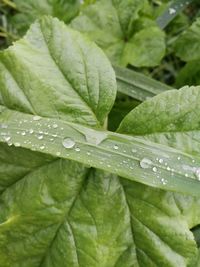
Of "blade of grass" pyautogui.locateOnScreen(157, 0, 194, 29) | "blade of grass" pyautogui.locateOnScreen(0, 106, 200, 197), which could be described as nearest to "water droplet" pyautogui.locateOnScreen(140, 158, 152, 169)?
"blade of grass" pyautogui.locateOnScreen(0, 106, 200, 197)

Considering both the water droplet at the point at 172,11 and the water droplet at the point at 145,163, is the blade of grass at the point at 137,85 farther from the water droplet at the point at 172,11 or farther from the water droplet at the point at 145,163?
the water droplet at the point at 145,163

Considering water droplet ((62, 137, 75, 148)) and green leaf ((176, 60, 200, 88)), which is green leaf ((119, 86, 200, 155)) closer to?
water droplet ((62, 137, 75, 148))

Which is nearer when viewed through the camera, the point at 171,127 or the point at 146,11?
the point at 171,127

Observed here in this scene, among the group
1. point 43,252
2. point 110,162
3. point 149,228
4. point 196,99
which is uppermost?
point 196,99

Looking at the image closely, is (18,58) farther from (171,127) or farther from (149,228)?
(149,228)

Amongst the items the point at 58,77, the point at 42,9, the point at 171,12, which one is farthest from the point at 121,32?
the point at 58,77

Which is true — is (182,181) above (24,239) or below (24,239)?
above

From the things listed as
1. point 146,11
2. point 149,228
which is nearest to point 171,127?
point 149,228

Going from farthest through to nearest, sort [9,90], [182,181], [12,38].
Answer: [12,38] → [9,90] → [182,181]
